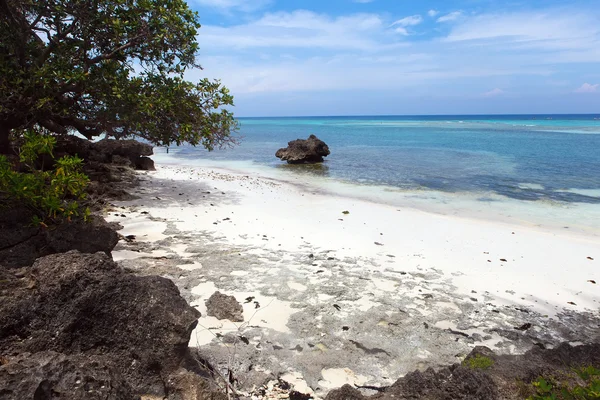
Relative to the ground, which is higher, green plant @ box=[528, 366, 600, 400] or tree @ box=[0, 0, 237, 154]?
tree @ box=[0, 0, 237, 154]

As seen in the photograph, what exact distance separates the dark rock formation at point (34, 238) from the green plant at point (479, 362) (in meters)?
3.83

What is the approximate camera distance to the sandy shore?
3656 millimetres

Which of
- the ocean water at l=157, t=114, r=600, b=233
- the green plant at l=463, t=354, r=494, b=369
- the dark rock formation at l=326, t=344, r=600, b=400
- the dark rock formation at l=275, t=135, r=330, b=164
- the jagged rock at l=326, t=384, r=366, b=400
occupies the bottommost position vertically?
the ocean water at l=157, t=114, r=600, b=233

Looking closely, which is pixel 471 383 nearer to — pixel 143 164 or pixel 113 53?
pixel 113 53

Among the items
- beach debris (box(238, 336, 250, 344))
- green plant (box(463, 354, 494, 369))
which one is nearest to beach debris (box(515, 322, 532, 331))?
green plant (box(463, 354, 494, 369))

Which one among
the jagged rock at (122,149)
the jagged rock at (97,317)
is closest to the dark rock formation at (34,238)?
the jagged rock at (97,317)

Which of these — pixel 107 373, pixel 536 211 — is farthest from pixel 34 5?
pixel 536 211

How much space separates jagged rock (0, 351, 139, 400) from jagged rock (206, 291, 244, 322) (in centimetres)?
215

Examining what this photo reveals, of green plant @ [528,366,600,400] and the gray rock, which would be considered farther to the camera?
the gray rock

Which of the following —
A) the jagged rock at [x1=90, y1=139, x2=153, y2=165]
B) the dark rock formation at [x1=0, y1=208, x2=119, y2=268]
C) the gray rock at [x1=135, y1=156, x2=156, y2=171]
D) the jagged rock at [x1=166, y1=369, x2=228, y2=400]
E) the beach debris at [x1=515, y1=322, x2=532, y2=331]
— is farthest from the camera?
the gray rock at [x1=135, y1=156, x2=156, y2=171]

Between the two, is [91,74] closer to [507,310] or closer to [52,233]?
[52,233]

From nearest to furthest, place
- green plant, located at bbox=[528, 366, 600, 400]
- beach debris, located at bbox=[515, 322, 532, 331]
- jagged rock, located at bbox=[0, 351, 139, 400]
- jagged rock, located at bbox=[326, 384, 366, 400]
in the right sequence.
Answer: jagged rock, located at bbox=[0, 351, 139, 400] < green plant, located at bbox=[528, 366, 600, 400] < jagged rock, located at bbox=[326, 384, 366, 400] < beach debris, located at bbox=[515, 322, 532, 331]

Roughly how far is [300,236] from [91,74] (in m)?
6.30

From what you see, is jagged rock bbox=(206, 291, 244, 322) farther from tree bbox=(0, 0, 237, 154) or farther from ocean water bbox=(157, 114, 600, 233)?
ocean water bbox=(157, 114, 600, 233)
